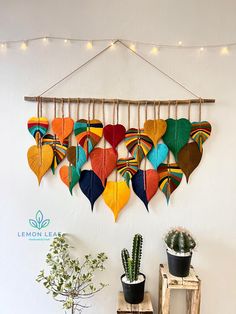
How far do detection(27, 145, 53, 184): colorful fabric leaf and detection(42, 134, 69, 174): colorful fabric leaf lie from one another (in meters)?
0.03

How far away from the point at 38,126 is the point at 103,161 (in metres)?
0.48

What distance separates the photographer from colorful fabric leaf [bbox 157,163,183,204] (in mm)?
1610

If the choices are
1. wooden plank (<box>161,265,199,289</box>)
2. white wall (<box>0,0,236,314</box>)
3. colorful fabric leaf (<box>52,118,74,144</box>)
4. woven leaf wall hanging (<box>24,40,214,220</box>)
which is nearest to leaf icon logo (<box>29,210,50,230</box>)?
white wall (<box>0,0,236,314</box>)

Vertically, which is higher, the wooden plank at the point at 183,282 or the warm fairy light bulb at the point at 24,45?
the warm fairy light bulb at the point at 24,45

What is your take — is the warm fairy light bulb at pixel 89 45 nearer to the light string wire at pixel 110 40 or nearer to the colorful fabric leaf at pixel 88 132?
the light string wire at pixel 110 40

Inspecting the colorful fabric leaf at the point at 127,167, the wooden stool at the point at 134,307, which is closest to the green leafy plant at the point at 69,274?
the wooden stool at the point at 134,307

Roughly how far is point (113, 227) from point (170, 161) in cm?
58

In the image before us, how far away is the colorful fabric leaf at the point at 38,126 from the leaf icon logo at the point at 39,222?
1.66ft

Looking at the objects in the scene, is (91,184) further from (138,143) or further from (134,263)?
(134,263)

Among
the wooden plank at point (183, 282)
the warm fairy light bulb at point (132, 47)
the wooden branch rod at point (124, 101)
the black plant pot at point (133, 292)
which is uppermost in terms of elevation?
the warm fairy light bulb at point (132, 47)

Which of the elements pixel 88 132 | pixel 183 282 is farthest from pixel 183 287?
pixel 88 132

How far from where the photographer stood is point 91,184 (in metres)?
1.61

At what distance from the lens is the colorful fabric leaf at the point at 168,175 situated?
1.61m
